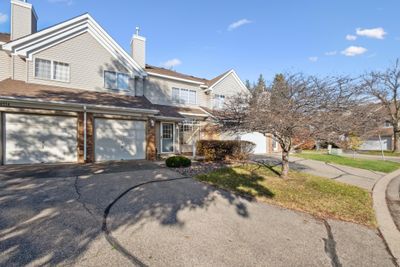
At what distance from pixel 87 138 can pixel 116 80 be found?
474 cm

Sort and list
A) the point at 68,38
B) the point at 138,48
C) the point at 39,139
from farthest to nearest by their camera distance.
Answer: the point at 138,48, the point at 68,38, the point at 39,139

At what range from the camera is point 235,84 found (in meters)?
21.0

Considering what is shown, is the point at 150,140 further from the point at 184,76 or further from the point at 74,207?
the point at 74,207

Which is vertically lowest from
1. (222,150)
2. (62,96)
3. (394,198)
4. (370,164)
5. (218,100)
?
(394,198)

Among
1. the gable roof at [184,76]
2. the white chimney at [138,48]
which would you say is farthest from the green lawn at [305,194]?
the white chimney at [138,48]

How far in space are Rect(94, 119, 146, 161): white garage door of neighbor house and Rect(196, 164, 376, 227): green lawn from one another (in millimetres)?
5970

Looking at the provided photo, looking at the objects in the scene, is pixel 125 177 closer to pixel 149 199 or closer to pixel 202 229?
pixel 149 199

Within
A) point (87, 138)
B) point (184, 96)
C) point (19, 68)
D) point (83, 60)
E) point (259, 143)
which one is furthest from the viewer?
point (259, 143)

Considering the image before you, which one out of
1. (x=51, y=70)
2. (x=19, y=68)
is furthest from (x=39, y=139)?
(x=19, y=68)

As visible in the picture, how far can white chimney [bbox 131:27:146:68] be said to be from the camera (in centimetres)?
1648

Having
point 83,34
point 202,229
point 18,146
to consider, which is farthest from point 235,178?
point 83,34

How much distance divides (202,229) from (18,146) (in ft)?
34.2

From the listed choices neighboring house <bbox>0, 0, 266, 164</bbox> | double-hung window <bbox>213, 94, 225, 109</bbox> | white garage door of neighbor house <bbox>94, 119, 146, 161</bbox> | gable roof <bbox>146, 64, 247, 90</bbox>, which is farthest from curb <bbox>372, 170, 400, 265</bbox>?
gable roof <bbox>146, 64, 247, 90</bbox>

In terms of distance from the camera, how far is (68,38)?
42.1ft
